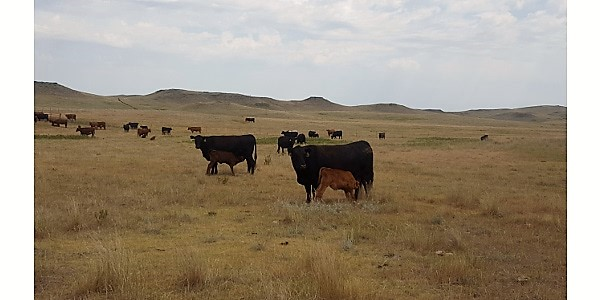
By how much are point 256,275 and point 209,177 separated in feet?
38.3

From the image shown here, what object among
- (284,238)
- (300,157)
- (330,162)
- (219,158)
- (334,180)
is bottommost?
(284,238)

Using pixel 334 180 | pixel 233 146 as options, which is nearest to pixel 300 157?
pixel 334 180

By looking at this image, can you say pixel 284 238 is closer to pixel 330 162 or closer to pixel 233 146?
pixel 330 162

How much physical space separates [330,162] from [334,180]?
1.04 meters

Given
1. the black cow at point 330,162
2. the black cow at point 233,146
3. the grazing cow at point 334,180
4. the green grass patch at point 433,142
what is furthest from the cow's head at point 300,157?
the green grass patch at point 433,142

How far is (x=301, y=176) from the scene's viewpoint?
14.0 metres

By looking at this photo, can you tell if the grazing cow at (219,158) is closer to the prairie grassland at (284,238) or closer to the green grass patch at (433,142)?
the prairie grassland at (284,238)

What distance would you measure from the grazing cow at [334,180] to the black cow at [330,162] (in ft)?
1.69

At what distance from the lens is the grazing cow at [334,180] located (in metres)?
13.2

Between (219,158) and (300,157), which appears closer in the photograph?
(300,157)

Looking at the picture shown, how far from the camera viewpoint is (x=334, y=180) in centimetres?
1327

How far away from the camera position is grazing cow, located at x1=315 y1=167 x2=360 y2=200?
43.4 ft

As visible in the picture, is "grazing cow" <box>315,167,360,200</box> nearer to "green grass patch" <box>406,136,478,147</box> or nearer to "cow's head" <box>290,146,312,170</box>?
"cow's head" <box>290,146,312,170</box>

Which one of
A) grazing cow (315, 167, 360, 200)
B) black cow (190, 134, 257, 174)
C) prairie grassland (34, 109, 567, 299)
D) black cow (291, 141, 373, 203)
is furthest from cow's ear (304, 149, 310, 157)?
black cow (190, 134, 257, 174)
